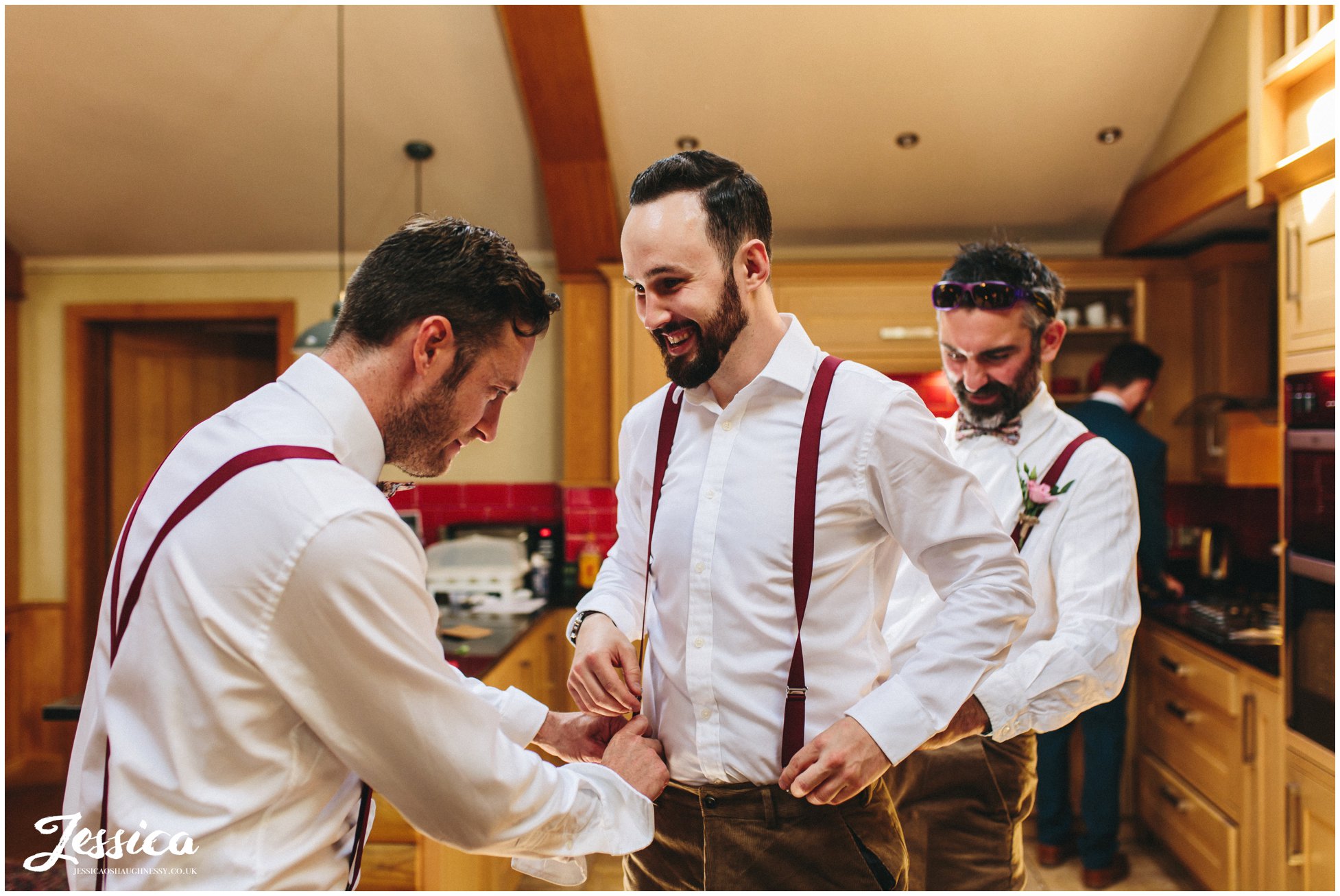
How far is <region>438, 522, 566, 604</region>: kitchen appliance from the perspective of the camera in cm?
416

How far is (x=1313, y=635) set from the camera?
92.5 inches

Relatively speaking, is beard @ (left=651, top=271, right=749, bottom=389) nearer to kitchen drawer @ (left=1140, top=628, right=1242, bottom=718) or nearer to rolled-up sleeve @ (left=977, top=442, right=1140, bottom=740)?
rolled-up sleeve @ (left=977, top=442, right=1140, bottom=740)

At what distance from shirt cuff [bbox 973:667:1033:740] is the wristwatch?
599 millimetres

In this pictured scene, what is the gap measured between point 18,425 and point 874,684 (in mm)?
5098

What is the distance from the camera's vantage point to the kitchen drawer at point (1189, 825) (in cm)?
283

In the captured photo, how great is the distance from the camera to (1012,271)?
1.66 metres

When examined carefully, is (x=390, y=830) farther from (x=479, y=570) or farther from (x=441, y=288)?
(x=479, y=570)

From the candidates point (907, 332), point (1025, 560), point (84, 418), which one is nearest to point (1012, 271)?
point (1025, 560)

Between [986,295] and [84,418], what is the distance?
189 inches

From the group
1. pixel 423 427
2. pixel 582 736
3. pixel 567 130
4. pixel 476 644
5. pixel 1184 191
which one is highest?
pixel 567 130

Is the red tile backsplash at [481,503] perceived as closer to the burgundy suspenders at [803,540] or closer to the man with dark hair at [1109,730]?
the man with dark hair at [1109,730]

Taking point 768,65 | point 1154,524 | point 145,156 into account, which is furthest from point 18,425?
point 1154,524

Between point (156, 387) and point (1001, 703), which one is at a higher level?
point (156, 387)

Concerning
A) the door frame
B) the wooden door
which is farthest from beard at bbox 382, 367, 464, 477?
the wooden door
